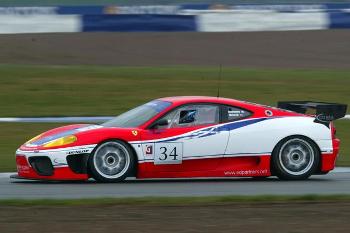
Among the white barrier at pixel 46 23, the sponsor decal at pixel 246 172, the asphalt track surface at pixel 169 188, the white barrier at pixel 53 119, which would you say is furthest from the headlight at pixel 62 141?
the white barrier at pixel 46 23

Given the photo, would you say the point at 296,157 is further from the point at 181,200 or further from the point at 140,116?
the point at 181,200

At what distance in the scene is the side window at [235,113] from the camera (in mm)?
10953

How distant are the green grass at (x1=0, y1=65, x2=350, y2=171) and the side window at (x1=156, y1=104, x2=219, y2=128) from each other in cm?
709

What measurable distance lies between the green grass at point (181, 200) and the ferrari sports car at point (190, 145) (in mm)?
1620

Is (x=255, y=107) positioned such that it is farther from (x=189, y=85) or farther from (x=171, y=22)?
(x=171, y=22)

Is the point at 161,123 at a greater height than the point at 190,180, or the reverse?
the point at 161,123

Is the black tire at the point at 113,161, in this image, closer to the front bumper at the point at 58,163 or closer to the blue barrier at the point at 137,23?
the front bumper at the point at 58,163

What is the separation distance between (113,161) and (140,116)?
2.67 feet

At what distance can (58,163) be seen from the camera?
10.3 meters

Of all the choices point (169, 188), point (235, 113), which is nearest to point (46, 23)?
point (235, 113)

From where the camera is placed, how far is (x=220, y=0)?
106 ft

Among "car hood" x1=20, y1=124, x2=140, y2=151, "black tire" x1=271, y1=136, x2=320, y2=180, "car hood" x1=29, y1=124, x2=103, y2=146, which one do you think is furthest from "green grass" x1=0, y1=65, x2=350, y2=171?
"car hood" x1=20, y1=124, x2=140, y2=151

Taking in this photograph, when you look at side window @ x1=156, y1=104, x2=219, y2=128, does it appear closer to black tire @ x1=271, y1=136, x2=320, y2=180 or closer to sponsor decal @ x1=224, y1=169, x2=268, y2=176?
sponsor decal @ x1=224, y1=169, x2=268, y2=176

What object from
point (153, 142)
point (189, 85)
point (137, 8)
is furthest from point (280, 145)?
point (137, 8)
